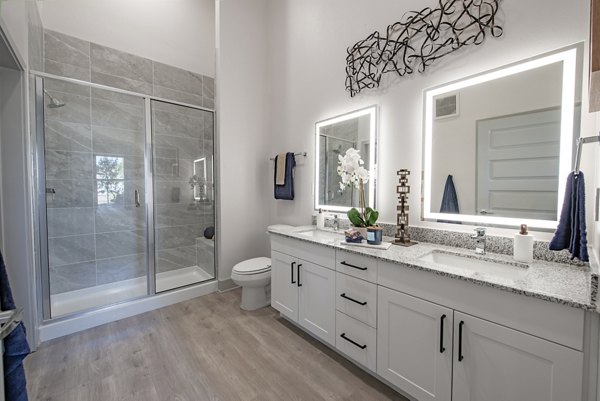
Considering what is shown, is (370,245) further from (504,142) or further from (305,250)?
(504,142)

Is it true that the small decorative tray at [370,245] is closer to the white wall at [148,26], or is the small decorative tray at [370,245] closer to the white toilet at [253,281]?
the white toilet at [253,281]

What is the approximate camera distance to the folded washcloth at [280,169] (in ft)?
9.59

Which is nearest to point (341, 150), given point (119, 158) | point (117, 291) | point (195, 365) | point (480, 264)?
point (480, 264)

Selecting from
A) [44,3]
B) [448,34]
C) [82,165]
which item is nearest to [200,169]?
[82,165]

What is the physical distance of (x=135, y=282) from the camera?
3053 mm

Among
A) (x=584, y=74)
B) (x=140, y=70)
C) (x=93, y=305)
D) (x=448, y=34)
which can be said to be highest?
(x=140, y=70)

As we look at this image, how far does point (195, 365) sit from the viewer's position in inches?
69.7

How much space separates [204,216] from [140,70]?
1.86 m

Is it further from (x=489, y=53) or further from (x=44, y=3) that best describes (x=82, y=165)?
(x=489, y=53)

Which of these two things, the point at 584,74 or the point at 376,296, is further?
the point at 376,296

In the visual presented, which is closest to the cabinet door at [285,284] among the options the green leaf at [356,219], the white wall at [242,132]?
the green leaf at [356,219]

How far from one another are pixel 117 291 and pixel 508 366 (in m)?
3.49

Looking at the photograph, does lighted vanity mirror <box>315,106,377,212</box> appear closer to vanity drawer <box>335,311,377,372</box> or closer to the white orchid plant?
the white orchid plant

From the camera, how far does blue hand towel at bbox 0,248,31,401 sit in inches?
33.1
